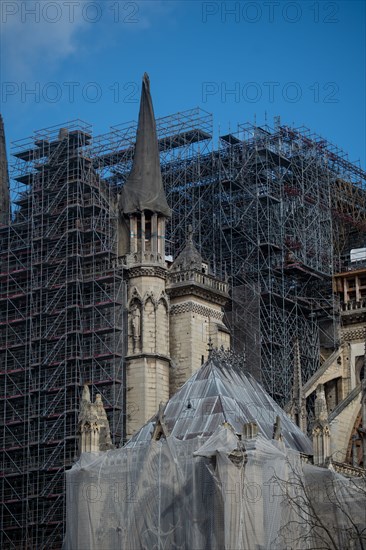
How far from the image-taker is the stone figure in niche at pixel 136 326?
224 feet

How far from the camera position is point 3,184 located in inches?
3169

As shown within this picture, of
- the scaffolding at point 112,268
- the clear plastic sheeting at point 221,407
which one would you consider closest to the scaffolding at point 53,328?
the scaffolding at point 112,268

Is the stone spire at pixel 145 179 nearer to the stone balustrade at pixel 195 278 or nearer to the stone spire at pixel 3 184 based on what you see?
the stone balustrade at pixel 195 278

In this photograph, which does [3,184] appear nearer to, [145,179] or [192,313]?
[145,179]

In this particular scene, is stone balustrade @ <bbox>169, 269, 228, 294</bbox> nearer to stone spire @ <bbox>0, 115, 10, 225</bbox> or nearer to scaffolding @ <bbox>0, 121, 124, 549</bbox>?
scaffolding @ <bbox>0, 121, 124, 549</bbox>

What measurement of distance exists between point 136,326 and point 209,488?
18.5m

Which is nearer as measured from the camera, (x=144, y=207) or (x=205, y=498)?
(x=205, y=498)

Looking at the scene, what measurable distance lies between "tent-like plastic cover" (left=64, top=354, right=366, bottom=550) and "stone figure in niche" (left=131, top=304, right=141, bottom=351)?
11057mm

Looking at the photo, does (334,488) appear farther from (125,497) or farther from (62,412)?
(62,412)

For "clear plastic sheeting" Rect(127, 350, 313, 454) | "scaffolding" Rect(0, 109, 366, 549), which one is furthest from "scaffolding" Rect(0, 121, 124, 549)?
"clear plastic sheeting" Rect(127, 350, 313, 454)

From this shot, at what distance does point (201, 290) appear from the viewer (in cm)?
7062

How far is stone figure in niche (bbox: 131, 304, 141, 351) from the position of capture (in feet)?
224

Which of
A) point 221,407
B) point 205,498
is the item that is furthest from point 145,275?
point 205,498

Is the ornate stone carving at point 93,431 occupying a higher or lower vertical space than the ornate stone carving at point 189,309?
lower
